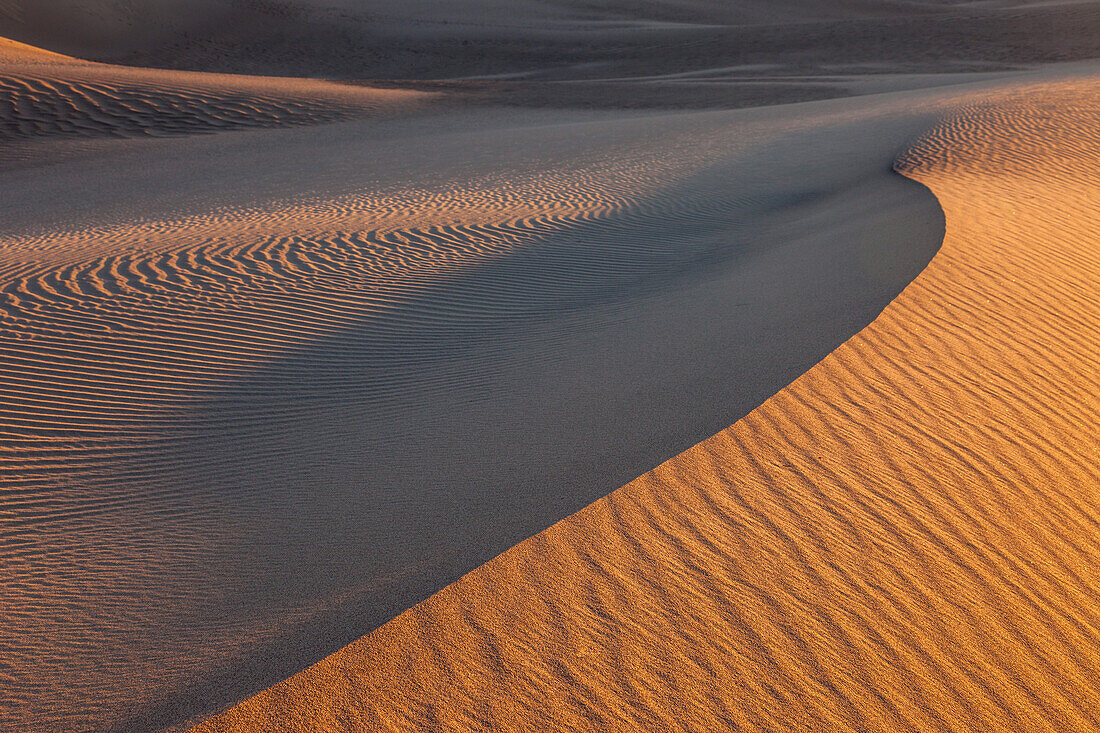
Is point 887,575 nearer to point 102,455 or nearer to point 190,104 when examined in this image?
point 102,455

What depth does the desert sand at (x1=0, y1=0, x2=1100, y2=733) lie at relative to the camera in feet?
8.79

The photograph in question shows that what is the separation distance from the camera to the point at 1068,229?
7.66 meters

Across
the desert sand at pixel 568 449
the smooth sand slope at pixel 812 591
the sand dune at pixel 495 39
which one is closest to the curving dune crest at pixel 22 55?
the sand dune at pixel 495 39

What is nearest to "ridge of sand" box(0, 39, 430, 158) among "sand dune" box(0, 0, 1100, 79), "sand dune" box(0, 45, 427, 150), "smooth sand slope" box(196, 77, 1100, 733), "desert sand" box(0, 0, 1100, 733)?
"sand dune" box(0, 45, 427, 150)

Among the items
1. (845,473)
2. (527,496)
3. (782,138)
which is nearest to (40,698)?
(527,496)

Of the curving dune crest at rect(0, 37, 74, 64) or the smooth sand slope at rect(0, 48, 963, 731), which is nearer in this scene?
the smooth sand slope at rect(0, 48, 963, 731)

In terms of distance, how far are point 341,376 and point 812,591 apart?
13.9 ft

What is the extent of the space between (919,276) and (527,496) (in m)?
3.81

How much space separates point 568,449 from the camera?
462 cm

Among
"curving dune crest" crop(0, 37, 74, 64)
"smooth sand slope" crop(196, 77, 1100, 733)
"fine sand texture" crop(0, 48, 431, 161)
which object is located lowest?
"smooth sand slope" crop(196, 77, 1100, 733)

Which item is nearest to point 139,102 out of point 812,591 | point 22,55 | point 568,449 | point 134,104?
point 134,104

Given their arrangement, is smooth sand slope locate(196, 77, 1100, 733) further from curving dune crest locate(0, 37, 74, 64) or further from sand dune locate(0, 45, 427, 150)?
curving dune crest locate(0, 37, 74, 64)

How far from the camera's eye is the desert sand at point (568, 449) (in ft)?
8.79

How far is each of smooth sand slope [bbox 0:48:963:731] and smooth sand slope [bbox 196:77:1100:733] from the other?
407mm
